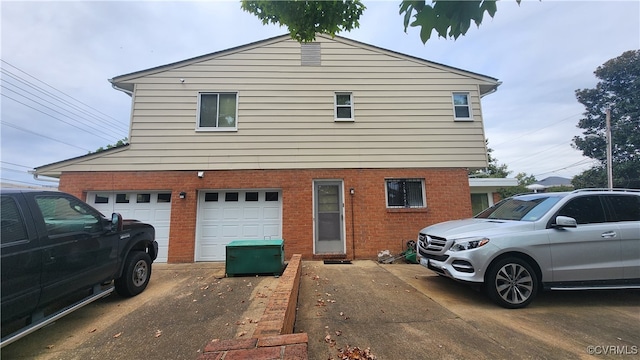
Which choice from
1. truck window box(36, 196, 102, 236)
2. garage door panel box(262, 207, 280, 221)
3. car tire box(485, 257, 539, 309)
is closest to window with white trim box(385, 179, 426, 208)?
garage door panel box(262, 207, 280, 221)

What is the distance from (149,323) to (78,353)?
30.0 inches

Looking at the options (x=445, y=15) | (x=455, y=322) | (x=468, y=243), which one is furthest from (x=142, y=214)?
(x=445, y=15)

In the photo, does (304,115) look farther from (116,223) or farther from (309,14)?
(116,223)

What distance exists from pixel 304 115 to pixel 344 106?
51.9 inches

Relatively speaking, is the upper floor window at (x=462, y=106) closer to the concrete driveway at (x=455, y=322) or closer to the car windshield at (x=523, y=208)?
the car windshield at (x=523, y=208)

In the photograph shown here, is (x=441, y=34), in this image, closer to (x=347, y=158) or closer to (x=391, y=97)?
(x=347, y=158)

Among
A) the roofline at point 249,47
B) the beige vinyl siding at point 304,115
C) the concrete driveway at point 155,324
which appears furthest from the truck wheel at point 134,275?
the roofline at point 249,47

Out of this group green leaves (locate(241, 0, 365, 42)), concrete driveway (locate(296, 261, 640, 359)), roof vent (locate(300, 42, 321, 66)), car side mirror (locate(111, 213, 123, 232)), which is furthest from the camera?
roof vent (locate(300, 42, 321, 66))

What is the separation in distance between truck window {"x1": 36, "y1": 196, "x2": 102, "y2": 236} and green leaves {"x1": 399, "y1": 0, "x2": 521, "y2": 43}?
175 inches

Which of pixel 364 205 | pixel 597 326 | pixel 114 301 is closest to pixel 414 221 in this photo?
pixel 364 205

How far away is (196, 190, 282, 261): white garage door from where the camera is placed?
787cm

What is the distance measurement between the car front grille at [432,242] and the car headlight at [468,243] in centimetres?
19

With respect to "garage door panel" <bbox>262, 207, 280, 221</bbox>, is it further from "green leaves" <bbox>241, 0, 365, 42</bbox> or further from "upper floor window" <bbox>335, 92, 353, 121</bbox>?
"green leaves" <bbox>241, 0, 365, 42</bbox>

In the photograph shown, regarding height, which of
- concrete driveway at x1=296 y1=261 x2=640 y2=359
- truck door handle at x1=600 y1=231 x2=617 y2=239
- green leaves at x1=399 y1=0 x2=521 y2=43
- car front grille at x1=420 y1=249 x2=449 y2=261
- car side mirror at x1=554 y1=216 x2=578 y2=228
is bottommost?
concrete driveway at x1=296 y1=261 x2=640 y2=359
